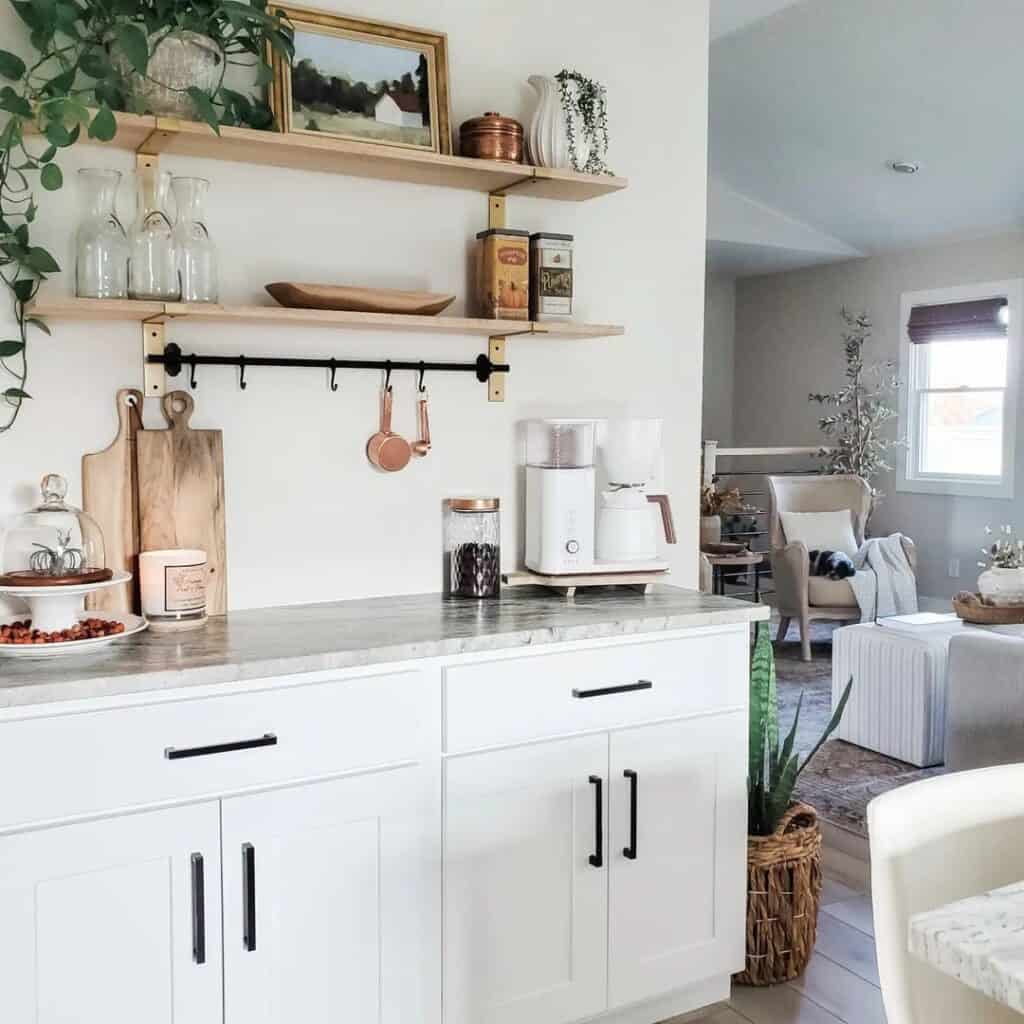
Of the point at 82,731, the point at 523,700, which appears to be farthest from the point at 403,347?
the point at 82,731

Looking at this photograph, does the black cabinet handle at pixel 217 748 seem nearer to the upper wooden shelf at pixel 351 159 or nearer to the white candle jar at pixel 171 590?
the white candle jar at pixel 171 590

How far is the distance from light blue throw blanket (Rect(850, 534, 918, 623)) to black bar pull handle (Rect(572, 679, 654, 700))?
386cm

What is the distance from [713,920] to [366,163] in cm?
173

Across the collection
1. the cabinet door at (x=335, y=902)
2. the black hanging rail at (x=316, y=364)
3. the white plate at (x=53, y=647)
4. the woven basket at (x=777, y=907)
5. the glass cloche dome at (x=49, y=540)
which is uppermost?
the black hanging rail at (x=316, y=364)

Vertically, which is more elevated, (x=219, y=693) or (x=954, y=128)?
(x=954, y=128)

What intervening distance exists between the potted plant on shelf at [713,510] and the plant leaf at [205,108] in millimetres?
4673

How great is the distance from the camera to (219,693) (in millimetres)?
1787

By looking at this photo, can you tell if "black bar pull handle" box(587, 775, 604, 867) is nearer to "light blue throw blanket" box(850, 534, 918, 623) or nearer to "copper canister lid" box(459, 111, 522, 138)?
"copper canister lid" box(459, 111, 522, 138)

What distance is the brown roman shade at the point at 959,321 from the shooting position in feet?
21.7

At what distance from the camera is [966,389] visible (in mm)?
6855

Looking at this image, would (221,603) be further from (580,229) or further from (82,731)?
(580,229)

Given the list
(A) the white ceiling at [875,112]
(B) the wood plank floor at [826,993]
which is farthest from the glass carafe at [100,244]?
(A) the white ceiling at [875,112]

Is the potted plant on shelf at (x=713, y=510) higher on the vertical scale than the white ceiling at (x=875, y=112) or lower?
lower

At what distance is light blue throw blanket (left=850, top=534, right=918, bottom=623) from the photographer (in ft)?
18.9
